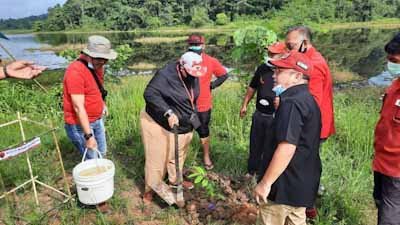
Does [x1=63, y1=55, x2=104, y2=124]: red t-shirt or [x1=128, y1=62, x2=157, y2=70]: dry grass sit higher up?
[x1=63, y1=55, x2=104, y2=124]: red t-shirt

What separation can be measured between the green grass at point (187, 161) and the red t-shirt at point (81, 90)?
2.85 feet

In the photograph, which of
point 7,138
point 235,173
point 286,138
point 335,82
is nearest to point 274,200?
point 286,138

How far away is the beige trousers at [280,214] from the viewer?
7.47 feet

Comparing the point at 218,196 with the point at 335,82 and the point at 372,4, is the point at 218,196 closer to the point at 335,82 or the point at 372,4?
the point at 335,82

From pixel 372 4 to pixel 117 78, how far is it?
6692cm

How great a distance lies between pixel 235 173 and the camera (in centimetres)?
410

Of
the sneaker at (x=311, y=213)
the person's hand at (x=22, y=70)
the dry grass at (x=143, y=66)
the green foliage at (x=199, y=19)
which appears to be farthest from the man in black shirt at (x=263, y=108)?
the green foliage at (x=199, y=19)

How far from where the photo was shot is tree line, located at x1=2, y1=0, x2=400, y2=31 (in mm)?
62844

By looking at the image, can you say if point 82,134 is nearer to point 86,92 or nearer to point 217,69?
point 86,92

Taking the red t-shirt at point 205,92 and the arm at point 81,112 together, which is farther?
the red t-shirt at point 205,92

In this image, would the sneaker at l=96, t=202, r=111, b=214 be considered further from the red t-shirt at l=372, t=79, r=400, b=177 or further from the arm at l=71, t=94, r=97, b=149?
the red t-shirt at l=372, t=79, r=400, b=177

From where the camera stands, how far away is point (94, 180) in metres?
2.92

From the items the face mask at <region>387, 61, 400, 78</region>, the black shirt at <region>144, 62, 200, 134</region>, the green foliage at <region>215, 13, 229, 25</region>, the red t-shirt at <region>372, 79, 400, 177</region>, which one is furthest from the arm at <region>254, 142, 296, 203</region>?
the green foliage at <region>215, 13, 229, 25</region>

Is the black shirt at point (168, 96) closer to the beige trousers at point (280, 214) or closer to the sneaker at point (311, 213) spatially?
the beige trousers at point (280, 214)
